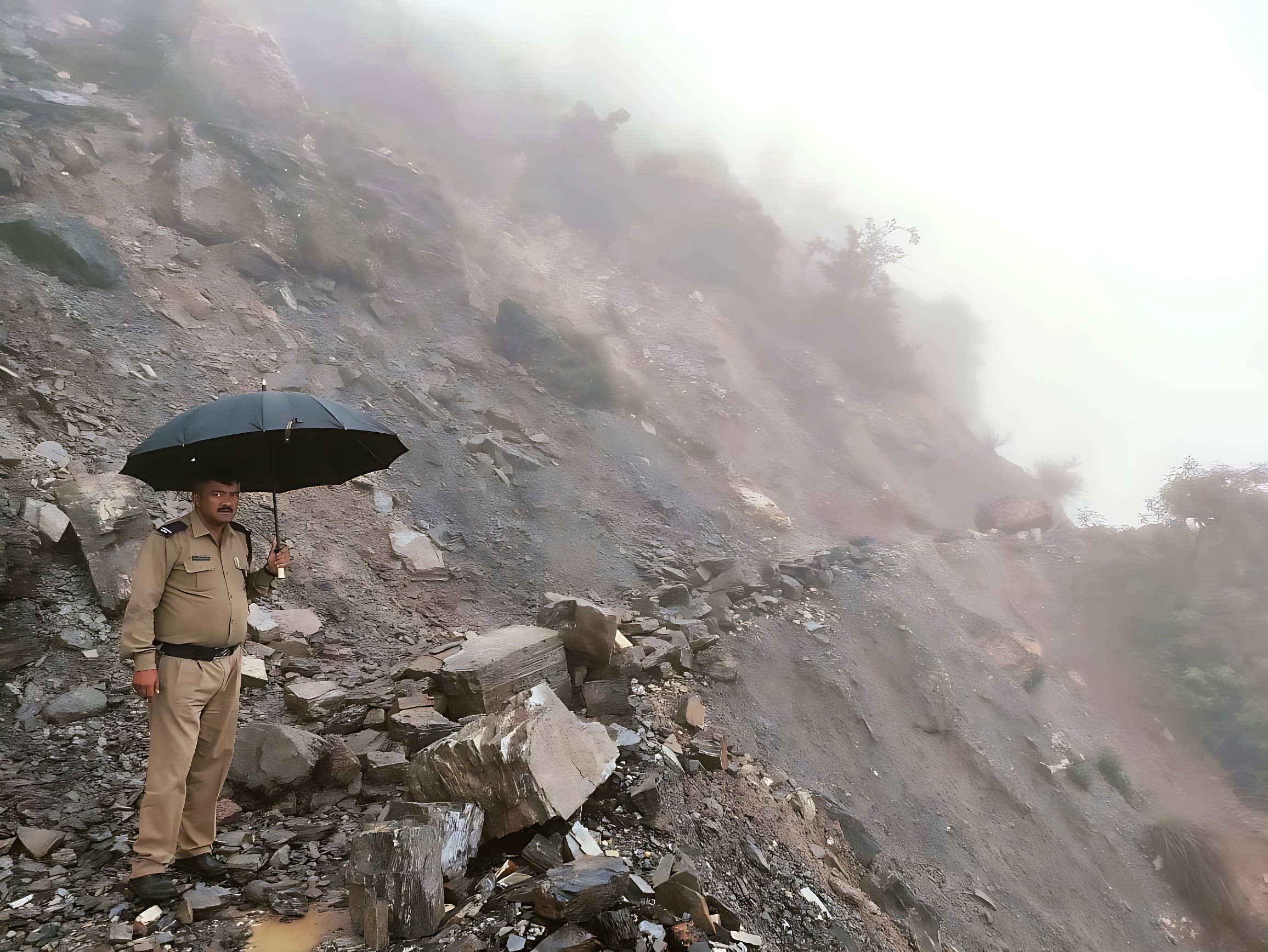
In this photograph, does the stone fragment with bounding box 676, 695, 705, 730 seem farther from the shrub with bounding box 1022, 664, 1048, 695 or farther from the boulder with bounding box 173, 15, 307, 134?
the boulder with bounding box 173, 15, 307, 134

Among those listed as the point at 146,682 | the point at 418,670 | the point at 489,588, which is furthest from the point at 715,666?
the point at 146,682

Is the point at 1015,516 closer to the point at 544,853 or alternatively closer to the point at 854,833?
the point at 854,833

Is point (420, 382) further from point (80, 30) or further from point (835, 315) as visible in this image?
point (835, 315)

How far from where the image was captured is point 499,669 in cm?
479

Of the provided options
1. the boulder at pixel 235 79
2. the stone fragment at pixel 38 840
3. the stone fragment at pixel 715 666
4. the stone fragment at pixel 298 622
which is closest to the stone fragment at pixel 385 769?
the stone fragment at pixel 38 840

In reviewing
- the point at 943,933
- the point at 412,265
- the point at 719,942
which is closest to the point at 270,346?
the point at 412,265

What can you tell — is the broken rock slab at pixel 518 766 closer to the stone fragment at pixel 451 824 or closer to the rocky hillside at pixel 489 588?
the rocky hillside at pixel 489 588

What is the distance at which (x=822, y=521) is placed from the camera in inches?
645

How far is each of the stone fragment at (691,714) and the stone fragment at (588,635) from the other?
0.86 meters

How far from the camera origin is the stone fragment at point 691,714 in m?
5.61

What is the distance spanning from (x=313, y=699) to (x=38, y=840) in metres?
1.80

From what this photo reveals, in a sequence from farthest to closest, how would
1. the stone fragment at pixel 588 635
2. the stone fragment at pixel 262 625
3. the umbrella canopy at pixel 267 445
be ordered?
the stone fragment at pixel 262 625 → the stone fragment at pixel 588 635 → the umbrella canopy at pixel 267 445

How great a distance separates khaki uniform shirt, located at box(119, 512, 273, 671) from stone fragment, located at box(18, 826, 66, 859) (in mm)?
1297

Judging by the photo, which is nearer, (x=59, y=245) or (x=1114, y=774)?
(x=59, y=245)
